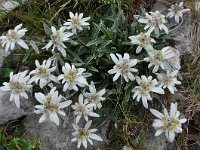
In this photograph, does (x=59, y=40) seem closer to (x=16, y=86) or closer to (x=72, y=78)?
(x=72, y=78)

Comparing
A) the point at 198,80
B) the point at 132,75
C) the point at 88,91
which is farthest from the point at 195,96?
the point at 88,91

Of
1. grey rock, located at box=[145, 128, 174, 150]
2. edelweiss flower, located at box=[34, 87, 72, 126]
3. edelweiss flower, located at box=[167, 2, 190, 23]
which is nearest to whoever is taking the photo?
edelweiss flower, located at box=[34, 87, 72, 126]

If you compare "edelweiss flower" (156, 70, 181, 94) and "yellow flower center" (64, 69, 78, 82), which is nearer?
"yellow flower center" (64, 69, 78, 82)

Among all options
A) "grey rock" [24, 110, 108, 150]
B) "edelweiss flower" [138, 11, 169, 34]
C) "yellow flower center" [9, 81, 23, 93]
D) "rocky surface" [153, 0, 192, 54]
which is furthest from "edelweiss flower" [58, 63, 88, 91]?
"rocky surface" [153, 0, 192, 54]

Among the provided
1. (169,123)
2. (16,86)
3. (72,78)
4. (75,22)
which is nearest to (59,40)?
(75,22)

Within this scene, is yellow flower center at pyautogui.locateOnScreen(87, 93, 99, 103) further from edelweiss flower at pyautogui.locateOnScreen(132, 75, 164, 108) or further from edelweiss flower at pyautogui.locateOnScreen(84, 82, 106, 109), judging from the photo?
edelweiss flower at pyautogui.locateOnScreen(132, 75, 164, 108)

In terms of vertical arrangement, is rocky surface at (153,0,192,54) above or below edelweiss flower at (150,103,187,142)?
above

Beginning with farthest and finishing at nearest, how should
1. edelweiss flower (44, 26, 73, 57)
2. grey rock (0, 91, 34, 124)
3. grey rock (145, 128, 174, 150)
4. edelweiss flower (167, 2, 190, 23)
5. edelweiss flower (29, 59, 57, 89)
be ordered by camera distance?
1. edelweiss flower (167, 2, 190, 23)
2. grey rock (145, 128, 174, 150)
3. grey rock (0, 91, 34, 124)
4. edelweiss flower (44, 26, 73, 57)
5. edelweiss flower (29, 59, 57, 89)

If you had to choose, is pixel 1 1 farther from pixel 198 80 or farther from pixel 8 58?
pixel 198 80
